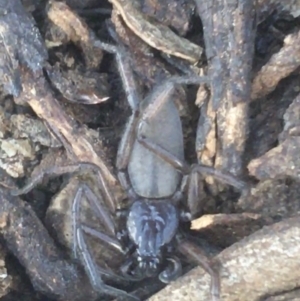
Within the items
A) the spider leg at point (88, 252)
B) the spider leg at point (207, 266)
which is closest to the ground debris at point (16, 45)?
the spider leg at point (88, 252)

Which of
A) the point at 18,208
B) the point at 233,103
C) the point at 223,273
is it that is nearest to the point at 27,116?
the point at 18,208

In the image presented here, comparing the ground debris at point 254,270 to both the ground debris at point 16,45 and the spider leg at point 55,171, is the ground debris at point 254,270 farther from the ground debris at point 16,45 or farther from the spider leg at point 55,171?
the ground debris at point 16,45

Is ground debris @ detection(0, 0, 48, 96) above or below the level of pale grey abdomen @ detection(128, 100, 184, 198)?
above

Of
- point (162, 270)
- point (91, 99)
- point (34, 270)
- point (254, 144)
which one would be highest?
point (91, 99)

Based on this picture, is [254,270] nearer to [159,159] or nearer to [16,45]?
[159,159]

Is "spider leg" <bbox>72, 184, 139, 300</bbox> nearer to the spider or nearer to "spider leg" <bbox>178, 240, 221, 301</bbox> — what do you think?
the spider

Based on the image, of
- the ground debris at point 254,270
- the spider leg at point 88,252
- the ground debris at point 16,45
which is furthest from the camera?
the spider leg at point 88,252

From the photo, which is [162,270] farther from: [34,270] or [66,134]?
[66,134]

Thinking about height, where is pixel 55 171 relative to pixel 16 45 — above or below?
below

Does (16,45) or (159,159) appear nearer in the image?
(16,45)

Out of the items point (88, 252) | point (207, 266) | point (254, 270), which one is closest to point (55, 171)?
point (88, 252)

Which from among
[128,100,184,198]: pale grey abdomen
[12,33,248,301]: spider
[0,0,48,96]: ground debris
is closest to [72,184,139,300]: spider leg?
[12,33,248,301]: spider
